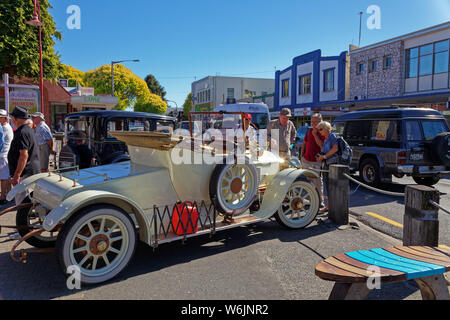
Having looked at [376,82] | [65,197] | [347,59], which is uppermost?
[347,59]

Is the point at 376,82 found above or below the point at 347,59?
below

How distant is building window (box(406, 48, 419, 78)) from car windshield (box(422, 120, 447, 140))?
14.3m

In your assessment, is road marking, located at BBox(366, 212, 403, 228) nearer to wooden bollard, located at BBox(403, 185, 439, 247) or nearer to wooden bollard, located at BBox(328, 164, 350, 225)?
wooden bollard, located at BBox(328, 164, 350, 225)

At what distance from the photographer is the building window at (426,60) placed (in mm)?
19875

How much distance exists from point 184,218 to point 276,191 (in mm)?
1583

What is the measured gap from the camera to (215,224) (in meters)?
4.11

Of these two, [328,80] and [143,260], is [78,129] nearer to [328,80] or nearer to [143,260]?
[143,260]

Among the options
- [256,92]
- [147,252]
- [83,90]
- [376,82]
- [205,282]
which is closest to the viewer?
[205,282]

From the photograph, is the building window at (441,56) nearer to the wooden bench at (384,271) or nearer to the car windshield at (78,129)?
the car windshield at (78,129)

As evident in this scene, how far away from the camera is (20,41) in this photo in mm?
16359

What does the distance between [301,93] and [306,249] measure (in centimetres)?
2899

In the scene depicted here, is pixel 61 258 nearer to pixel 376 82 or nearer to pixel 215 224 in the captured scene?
pixel 215 224

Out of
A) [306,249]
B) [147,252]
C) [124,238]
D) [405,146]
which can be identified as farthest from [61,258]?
[405,146]

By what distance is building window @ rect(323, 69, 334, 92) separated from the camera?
2798 centimetres
